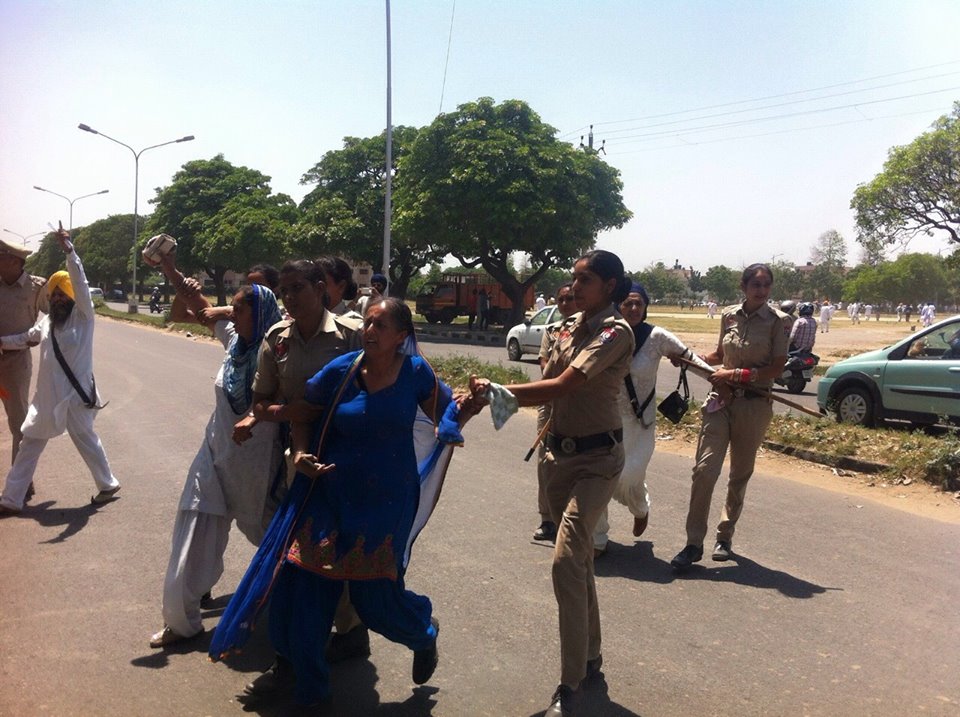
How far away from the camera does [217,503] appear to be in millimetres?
4262

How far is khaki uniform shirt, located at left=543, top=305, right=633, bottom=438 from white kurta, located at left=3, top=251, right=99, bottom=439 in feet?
12.9

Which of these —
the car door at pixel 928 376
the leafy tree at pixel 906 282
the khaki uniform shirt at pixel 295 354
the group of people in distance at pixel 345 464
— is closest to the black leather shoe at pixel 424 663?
the group of people in distance at pixel 345 464

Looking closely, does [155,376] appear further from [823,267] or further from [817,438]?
[823,267]

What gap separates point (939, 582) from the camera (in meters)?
5.48

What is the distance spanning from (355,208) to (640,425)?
35251 millimetres

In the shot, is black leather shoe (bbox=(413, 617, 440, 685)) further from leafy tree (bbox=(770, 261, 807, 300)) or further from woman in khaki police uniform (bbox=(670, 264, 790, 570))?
leafy tree (bbox=(770, 261, 807, 300))

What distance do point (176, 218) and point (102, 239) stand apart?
3108cm

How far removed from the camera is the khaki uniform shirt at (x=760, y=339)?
581 cm

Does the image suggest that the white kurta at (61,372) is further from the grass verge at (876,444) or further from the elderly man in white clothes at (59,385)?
the grass verge at (876,444)

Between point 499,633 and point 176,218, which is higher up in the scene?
point 176,218

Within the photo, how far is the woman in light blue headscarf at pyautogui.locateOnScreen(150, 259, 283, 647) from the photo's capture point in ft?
13.8

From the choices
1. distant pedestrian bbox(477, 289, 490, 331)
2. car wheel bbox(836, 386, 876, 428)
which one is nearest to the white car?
car wheel bbox(836, 386, 876, 428)

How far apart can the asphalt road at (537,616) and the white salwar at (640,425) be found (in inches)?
15.3

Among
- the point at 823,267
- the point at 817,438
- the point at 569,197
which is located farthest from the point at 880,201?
the point at 823,267
